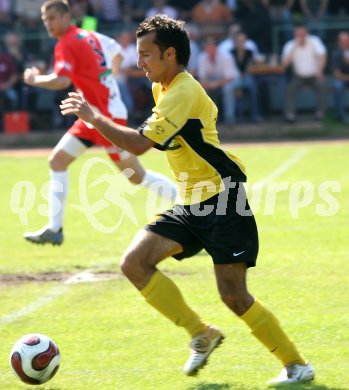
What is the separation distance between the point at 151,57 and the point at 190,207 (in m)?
0.88

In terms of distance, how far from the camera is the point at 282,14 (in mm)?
22125

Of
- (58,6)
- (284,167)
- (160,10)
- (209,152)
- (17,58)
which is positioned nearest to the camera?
(209,152)

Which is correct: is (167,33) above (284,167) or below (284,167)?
above

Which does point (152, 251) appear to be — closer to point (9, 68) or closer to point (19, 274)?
point (19, 274)

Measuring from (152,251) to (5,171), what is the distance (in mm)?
10831

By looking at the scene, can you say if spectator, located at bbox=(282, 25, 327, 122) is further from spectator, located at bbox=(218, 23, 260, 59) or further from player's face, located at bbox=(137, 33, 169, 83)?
player's face, located at bbox=(137, 33, 169, 83)

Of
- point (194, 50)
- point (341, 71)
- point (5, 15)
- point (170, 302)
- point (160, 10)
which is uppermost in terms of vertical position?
point (160, 10)

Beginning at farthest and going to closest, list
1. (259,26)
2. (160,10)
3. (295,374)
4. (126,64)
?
(160,10) < (259,26) < (126,64) < (295,374)

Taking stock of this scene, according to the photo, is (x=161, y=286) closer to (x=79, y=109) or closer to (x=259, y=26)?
(x=79, y=109)

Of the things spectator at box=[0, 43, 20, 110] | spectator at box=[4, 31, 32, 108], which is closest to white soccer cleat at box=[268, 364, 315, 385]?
spectator at box=[0, 43, 20, 110]

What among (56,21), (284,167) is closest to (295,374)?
(56,21)

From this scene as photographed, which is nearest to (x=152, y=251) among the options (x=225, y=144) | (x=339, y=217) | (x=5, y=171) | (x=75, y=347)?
(x=75, y=347)

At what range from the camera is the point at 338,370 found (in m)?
5.44

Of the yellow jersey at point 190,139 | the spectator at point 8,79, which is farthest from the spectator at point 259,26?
the yellow jersey at point 190,139
